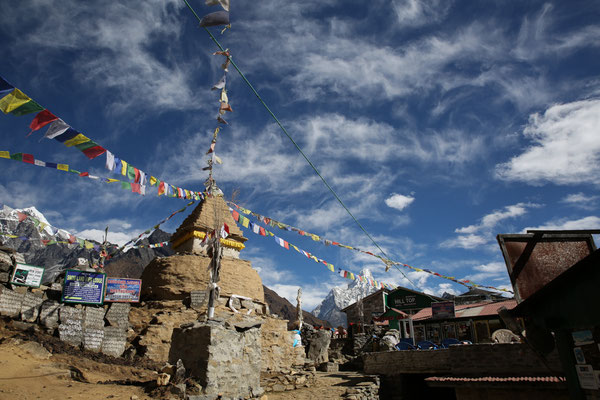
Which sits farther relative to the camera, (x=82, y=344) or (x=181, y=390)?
(x=82, y=344)

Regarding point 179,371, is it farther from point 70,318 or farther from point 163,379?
point 70,318

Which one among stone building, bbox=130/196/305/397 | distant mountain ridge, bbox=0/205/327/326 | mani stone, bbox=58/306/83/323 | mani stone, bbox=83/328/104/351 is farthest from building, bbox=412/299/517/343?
distant mountain ridge, bbox=0/205/327/326

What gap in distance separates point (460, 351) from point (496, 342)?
142cm

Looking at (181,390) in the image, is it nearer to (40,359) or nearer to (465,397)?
(40,359)

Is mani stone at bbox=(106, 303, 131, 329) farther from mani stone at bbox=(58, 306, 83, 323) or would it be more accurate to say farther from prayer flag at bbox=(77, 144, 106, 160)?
prayer flag at bbox=(77, 144, 106, 160)

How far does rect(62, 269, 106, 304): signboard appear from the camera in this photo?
13992 millimetres

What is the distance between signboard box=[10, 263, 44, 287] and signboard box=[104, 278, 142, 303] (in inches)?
99.1

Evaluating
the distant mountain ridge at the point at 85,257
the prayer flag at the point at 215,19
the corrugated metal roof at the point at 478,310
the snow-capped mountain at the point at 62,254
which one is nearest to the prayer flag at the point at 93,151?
the prayer flag at the point at 215,19

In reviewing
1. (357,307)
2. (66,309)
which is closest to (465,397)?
(66,309)

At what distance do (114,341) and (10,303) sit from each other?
3811 millimetres

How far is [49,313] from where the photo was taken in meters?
13.0

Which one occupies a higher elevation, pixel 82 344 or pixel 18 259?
pixel 18 259

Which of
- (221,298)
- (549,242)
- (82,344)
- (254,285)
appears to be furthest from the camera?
(254,285)

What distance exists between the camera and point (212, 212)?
2191 centimetres
